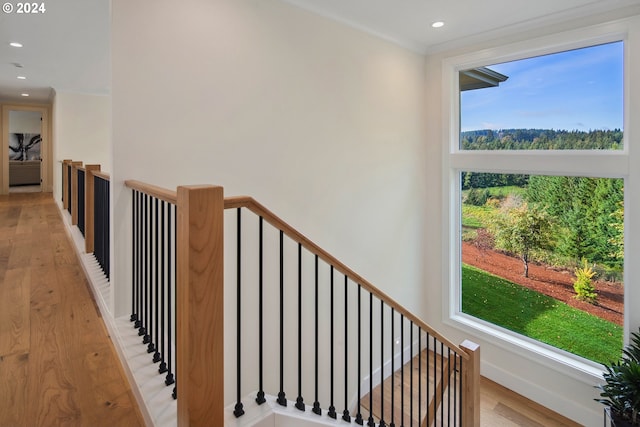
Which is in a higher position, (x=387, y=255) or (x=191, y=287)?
(x=191, y=287)

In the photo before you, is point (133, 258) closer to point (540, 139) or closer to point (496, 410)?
point (496, 410)

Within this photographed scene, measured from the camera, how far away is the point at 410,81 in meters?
4.06

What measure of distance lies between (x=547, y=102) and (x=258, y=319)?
3345 millimetres

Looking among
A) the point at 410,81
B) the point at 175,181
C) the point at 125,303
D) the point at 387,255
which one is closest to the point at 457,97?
the point at 410,81

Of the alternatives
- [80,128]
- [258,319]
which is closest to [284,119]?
[258,319]

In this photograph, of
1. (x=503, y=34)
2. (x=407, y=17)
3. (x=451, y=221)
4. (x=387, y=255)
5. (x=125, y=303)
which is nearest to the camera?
(x=125, y=303)

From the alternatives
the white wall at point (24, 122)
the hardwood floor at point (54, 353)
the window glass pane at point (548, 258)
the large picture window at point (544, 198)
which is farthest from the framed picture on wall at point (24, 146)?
the window glass pane at point (548, 258)

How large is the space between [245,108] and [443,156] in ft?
8.17

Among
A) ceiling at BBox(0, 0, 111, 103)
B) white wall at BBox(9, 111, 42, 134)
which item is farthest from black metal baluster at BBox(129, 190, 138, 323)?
white wall at BBox(9, 111, 42, 134)

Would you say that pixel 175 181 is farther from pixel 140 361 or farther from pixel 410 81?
pixel 410 81

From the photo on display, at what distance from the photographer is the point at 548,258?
11.9 ft

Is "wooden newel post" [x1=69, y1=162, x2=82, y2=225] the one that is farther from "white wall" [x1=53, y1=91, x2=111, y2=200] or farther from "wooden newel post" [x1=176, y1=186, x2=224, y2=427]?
"wooden newel post" [x1=176, y1=186, x2=224, y2=427]

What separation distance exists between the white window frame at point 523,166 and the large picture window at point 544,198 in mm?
15

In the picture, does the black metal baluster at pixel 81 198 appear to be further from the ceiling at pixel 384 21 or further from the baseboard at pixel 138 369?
the baseboard at pixel 138 369
